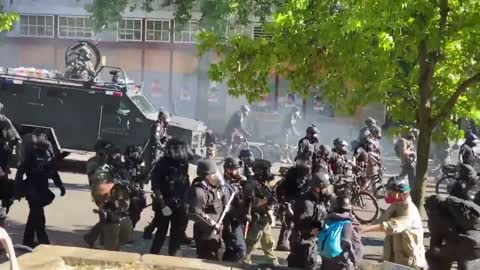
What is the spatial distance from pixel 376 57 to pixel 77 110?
8.78 m

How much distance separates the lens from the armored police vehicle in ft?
50.1

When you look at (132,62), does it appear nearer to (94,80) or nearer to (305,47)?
(94,80)

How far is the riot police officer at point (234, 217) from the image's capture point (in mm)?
8227

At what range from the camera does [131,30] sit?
27562 mm

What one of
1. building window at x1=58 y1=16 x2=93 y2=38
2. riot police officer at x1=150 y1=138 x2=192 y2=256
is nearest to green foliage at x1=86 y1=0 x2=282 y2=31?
building window at x1=58 y1=16 x2=93 y2=38

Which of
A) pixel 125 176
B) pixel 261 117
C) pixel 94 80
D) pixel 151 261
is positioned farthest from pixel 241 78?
pixel 261 117

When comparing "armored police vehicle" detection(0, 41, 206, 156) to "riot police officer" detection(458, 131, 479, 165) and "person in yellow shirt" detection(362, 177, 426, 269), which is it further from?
"person in yellow shirt" detection(362, 177, 426, 269)

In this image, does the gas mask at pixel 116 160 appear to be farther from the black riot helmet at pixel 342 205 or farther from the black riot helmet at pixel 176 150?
the black riot helmet at pixel 342 205

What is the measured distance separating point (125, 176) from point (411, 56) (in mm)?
4193

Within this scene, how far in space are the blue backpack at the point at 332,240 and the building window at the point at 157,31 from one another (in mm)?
21432

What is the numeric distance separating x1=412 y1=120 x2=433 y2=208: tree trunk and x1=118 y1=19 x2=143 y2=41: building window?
1949cm

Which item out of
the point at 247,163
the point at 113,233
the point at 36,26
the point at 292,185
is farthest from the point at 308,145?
the point at 36,26

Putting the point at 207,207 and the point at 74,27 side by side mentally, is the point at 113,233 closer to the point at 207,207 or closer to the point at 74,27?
the point at 207,207

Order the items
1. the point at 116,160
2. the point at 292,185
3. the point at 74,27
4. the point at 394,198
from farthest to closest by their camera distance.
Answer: the point at 74,27 < the point at 116,160 < the point at 292,185 < the point at 394,198
